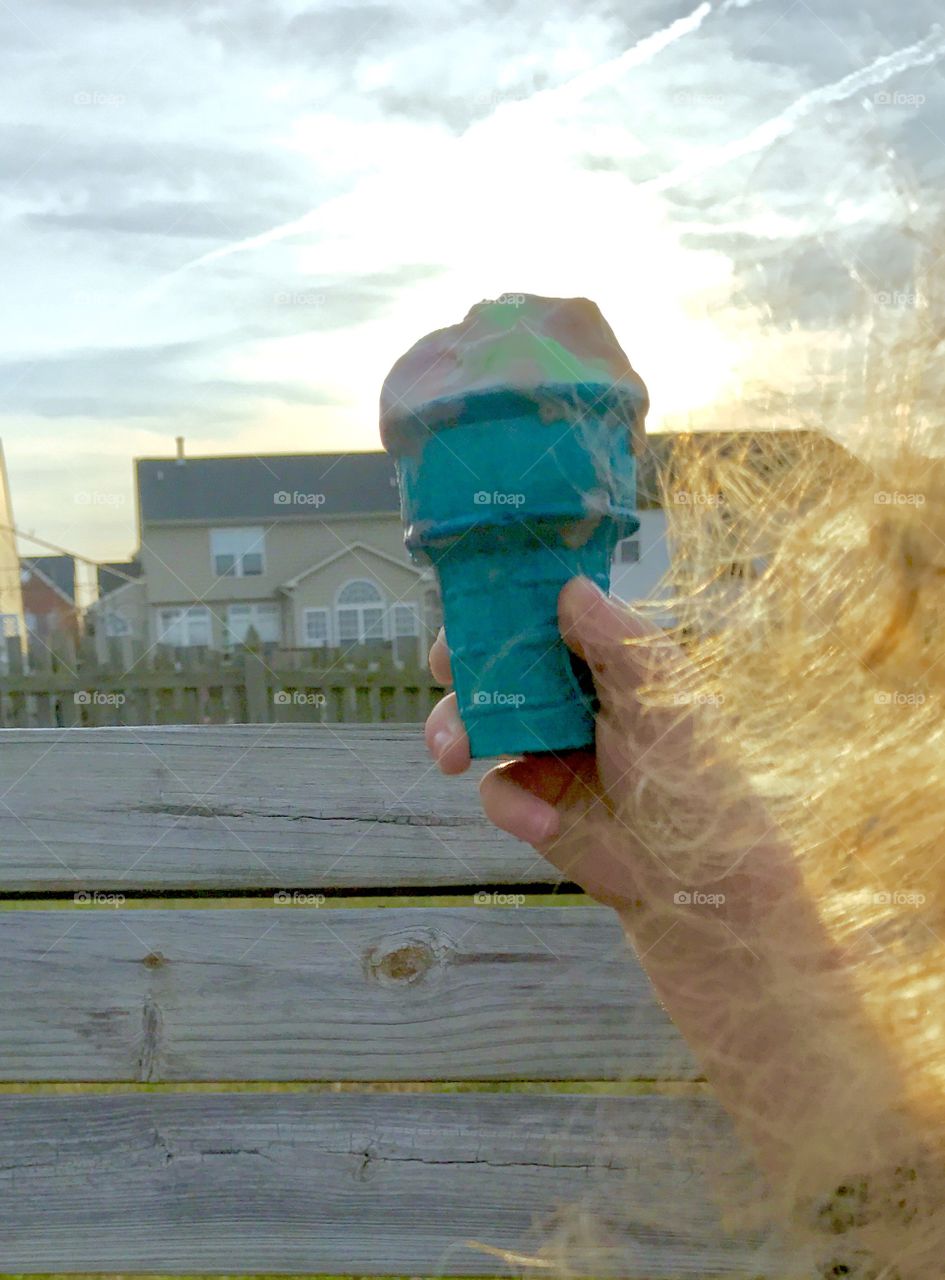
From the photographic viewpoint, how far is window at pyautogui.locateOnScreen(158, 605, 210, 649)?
8888 millimetres

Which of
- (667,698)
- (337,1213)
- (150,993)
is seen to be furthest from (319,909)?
(667,698)

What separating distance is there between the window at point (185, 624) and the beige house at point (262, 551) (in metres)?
0.02

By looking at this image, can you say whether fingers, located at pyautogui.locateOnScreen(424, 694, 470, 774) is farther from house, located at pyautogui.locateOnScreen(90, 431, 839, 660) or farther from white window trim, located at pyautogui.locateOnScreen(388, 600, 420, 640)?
house, located at pyautogui.locateOnScreen(90, 431, 839, 660)

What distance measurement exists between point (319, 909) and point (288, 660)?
11.9 feet

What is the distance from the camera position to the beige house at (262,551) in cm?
980

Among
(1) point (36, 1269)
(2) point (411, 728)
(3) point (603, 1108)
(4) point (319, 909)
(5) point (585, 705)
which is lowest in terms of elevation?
(1) point (36, 1269)

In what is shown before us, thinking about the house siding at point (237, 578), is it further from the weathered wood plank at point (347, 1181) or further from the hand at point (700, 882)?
the hand at point (700, 882)

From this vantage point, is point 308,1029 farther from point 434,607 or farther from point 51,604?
point 51,604

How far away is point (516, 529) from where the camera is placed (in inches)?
30.2

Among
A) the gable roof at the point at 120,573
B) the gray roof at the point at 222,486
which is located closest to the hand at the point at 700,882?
the gable roof at the point at 120,573

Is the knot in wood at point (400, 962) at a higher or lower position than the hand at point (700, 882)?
lower

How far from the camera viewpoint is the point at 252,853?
1.36 m

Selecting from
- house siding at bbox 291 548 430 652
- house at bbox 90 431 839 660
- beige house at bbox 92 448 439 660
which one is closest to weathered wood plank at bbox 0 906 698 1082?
house at bbox 90 431 839 660

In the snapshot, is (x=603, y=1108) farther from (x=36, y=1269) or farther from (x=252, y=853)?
(x=36, y=1269)
